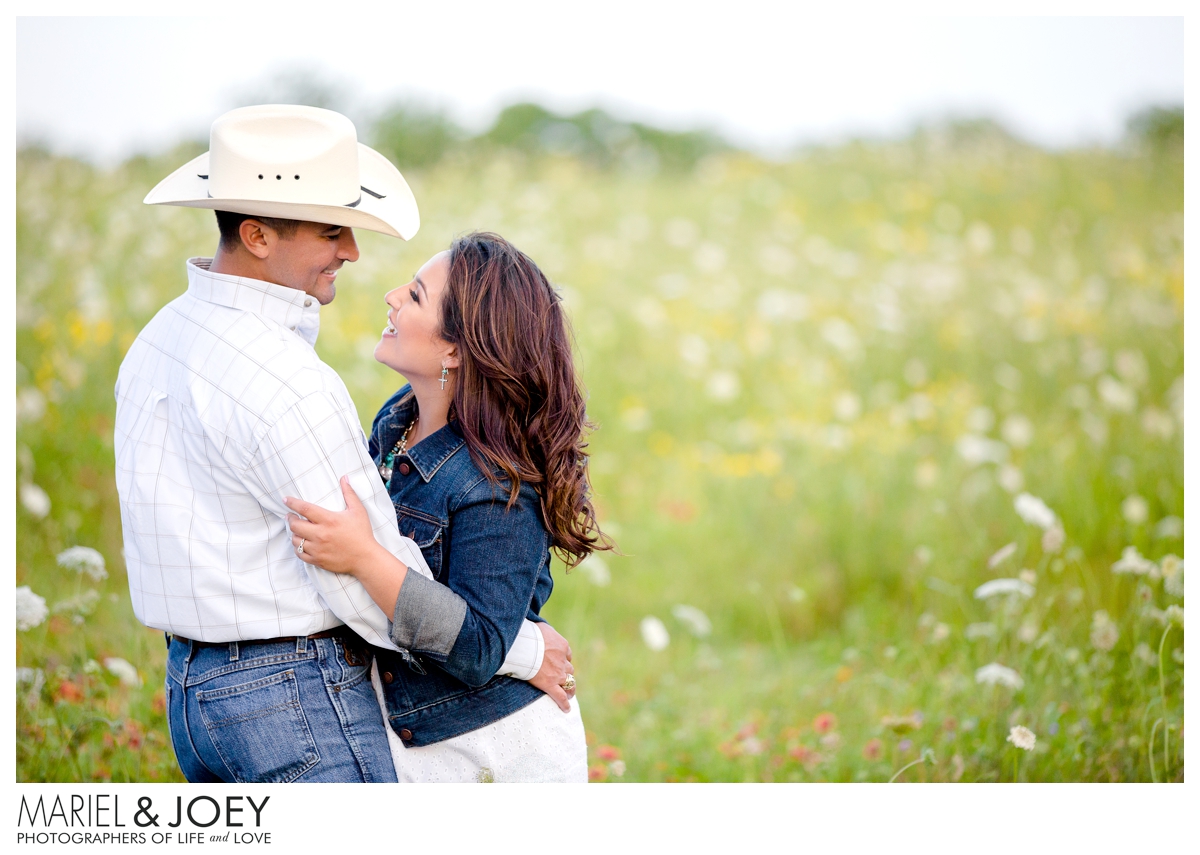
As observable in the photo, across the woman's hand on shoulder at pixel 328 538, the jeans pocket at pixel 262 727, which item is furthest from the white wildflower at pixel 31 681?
the woman's hand on shoulder at pixel 328 538

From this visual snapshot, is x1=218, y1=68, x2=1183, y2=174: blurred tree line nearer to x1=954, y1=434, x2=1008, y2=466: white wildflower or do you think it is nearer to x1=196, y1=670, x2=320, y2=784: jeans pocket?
x1=954, y1=434, x2=1008, y2=466: white wildflower

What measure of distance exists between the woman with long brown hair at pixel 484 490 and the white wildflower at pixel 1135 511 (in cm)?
302

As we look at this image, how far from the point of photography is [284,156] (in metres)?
1.93

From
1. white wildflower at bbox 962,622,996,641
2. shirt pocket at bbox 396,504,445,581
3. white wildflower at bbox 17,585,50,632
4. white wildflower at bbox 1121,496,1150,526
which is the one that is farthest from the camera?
white wildflower at bbox 1121,496,1150,526

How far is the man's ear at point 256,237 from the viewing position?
189 centimetres

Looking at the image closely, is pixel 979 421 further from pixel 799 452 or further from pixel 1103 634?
pixel 1103 634

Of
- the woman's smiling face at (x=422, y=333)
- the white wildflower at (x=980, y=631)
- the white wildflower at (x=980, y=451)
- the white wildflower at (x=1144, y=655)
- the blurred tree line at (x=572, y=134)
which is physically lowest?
the white wildflower at (x=1144, y=655)

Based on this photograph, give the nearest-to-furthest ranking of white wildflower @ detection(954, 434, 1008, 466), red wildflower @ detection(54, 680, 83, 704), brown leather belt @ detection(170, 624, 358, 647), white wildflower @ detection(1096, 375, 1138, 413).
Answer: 1. brown leather belt @ detection(170, 624, 358, 647)
2. red wildflower @ detection(54, 680, 83, 704)
3. white wildflower @ detection(954, 434, 1008, 466)
4. white wildflower @ detection(1096, 375, 1138, 413)

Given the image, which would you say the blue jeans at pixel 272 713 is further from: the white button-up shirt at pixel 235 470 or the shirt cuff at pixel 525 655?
the shirt cuff at pixel 525 655

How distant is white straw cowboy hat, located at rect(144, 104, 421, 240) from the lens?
6.16 feet

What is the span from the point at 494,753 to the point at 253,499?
0.78m

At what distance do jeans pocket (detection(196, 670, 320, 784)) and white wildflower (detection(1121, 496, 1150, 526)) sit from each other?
3648mm

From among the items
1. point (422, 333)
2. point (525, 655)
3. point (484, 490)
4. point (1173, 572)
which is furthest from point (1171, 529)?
point (422, 333)

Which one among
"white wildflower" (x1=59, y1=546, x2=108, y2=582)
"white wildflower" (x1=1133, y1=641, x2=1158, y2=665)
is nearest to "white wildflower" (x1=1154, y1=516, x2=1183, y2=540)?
"white wildflower" (x1=1133, y1=641, x2=1158, y2=665)
